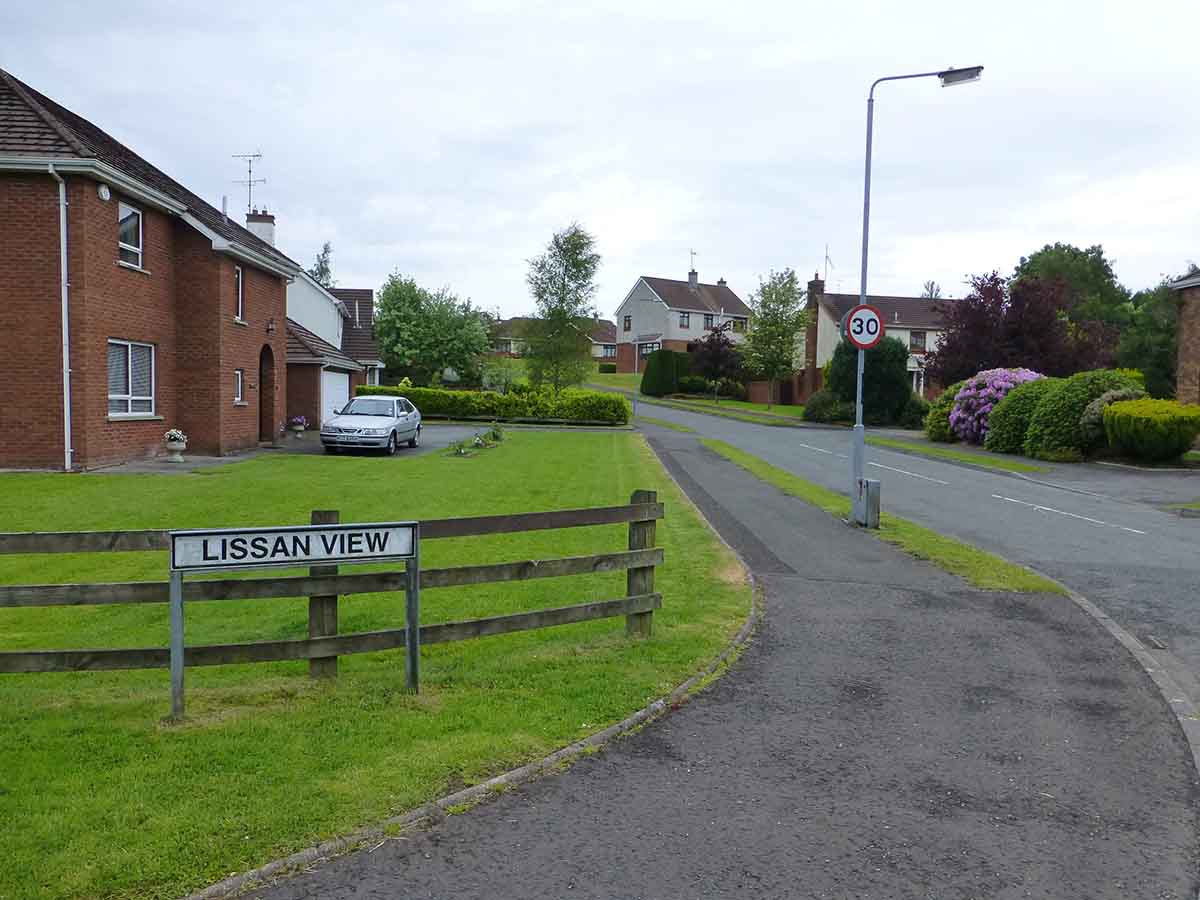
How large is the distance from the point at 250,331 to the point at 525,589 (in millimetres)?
20139

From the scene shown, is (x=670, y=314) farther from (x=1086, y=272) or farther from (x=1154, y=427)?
(x=1154, y=427)

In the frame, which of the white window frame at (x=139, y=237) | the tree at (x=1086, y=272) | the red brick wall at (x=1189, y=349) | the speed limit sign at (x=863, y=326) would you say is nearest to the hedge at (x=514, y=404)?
the red brick wall at (x=1189, y=349)

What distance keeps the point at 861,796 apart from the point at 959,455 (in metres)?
30.1

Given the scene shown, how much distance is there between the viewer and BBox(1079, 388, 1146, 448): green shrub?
31062 millimetres

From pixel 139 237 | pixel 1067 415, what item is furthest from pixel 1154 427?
pixel 139 237

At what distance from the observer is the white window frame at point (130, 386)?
21.5 m

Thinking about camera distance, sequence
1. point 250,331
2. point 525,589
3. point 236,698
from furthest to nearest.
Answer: point 250,331 → point 525,589 → point 236,698

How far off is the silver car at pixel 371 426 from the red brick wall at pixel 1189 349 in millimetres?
26373

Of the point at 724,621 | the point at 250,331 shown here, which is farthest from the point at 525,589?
the point at 250,331

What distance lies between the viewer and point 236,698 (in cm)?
630

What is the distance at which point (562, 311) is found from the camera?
53.4 m

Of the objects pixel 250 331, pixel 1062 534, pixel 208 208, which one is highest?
pixel 208 208

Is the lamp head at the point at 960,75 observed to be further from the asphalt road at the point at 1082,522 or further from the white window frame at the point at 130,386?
the white window frame at the point at 130,386

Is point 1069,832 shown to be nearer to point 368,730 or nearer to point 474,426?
point 368,730
